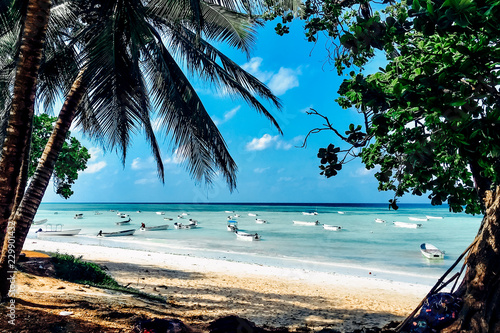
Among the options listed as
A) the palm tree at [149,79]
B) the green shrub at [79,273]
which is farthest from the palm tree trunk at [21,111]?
the green shrub at [79,273]

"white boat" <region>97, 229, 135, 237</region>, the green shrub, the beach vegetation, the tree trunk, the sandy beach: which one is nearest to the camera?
the beach vegetation

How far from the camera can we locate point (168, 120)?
261 inches

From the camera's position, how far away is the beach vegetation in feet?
6.57

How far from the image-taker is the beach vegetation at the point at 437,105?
2.00 meters

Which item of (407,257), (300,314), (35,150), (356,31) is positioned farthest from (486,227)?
(407,257)

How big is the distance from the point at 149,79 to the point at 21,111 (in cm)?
392

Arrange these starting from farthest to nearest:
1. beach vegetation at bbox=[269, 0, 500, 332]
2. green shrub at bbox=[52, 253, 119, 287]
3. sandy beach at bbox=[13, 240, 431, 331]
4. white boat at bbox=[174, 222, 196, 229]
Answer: white boat at bbox=[174, 222, 196, 229]
green shrub at bbox=[52, 253, 119, 287]
sandy beach at bbox=[13, 240, 431, 331]
beach vegetation at bbox=[269, 0, 500, 332]

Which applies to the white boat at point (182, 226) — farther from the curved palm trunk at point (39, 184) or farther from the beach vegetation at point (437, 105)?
the beach vegetation at point (437, 105)

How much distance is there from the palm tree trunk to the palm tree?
0.80m

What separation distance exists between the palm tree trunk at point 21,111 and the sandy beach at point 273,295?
5.86 feet

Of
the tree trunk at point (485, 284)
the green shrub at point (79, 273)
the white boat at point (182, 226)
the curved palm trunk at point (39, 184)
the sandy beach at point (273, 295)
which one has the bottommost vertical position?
the white boat at point (182, 226)

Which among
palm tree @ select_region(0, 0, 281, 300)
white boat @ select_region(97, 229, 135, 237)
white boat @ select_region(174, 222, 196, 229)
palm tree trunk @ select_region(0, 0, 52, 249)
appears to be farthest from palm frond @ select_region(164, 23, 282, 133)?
white boat @ select_region(174, 222, 196, 229)

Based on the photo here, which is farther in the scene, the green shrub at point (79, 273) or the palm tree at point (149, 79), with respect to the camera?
the green shrub at point (79, 273)

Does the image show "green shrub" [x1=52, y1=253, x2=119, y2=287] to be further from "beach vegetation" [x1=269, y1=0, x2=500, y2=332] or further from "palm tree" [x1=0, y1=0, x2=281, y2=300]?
"beach vegetation" [x1=269, y1=0, x2=500, y2=332]
